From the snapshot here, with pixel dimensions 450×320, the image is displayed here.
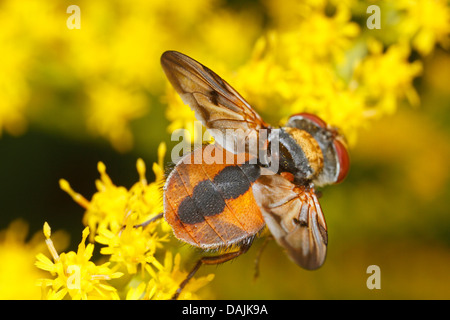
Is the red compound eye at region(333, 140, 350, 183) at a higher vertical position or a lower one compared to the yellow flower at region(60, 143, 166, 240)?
higher

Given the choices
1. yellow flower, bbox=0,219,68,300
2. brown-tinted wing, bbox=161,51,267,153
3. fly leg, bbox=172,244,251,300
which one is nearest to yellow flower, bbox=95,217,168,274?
fly leg, bbox=172,244,251,300

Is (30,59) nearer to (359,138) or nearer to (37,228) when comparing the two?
(37,228)

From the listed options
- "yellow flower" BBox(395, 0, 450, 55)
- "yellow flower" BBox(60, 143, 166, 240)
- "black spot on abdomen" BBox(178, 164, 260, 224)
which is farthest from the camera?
"yellow flower" BBox(395, 0, 450, 55)

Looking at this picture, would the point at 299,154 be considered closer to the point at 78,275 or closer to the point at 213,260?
the point at 213,260

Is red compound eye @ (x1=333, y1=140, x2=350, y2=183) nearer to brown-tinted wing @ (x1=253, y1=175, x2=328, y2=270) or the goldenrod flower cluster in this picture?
brown-tinted wing @ (x1=253, y1=175, x2=328, y2=270)
